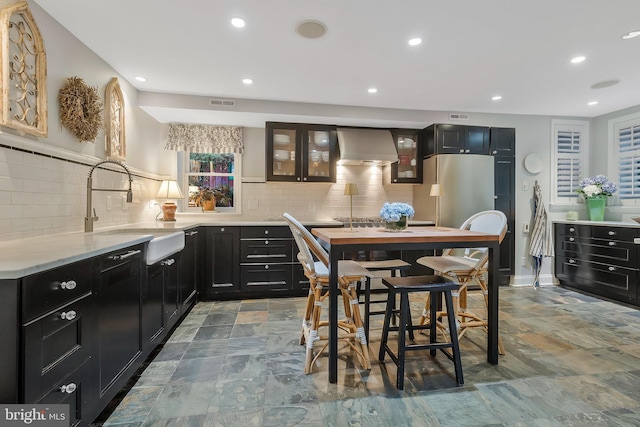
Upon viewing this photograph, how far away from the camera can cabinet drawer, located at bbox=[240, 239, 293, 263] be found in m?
3.71

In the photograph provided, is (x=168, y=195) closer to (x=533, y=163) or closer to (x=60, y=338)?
(x=60, y=338)

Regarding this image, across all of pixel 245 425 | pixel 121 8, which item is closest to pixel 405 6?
pixel 121 8

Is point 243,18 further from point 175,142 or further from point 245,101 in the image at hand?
point 175,142

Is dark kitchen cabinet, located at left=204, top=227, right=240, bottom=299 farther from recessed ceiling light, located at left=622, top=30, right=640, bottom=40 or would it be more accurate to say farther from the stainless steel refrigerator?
recessed ceiling light, located at left=622, top=30, right=640, bottom=40

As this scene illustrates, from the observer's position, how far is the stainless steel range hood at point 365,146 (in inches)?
159

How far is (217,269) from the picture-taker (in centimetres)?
366

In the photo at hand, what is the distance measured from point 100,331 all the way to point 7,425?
0.49m

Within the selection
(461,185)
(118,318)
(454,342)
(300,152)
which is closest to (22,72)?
(118,318)

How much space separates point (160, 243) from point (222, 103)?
2098mm

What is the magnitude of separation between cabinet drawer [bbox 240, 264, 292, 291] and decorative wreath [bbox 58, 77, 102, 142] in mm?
2070

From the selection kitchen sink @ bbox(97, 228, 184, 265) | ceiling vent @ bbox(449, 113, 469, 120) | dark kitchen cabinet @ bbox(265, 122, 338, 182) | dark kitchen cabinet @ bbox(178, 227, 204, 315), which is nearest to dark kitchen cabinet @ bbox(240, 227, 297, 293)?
dark kitchen cabinet @ bbox(178, 227, 204, 315)

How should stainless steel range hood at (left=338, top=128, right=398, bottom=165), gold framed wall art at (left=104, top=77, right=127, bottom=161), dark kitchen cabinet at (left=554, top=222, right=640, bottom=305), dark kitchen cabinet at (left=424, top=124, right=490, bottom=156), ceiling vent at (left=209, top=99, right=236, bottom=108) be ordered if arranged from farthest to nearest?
dark kitchen cabinet at (left=424, top=124, right=490, bottom=156) → stainless steel range hood at (left=338, top=128, right=398, bottom=165) → ceiling vent at (left=209, top=99, right=236, bottom=108) → dark kitchen cabinet at (left=554, top=222, right=640, bottom=305) → gold framed wall art at (left=104, top=77, right=127, bottom=161)

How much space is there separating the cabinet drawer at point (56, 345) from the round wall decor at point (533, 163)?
16.9ft

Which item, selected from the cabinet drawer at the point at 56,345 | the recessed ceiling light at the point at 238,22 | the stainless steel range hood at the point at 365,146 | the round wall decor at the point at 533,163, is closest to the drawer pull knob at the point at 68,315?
the cabinet drawer at the point at 56,345
